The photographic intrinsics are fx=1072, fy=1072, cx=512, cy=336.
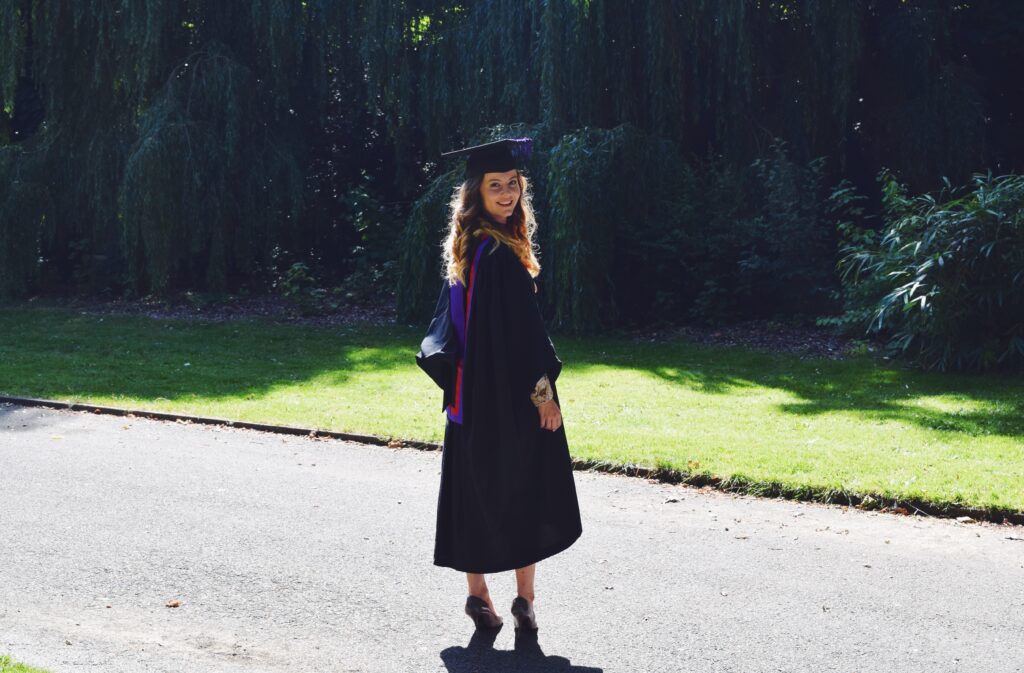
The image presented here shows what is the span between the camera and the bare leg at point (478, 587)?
455 cm

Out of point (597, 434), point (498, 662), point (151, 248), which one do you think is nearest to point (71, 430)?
point (597, 434)

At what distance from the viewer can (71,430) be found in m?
8.65

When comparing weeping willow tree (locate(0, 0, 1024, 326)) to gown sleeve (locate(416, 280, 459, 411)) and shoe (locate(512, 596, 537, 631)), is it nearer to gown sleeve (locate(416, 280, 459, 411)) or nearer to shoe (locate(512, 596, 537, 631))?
gown sleeve (locate(416, 280, 459, 411))

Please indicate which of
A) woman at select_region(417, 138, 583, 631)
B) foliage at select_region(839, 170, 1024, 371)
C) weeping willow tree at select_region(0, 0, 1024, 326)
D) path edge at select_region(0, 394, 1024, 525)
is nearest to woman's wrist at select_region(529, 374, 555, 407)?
woman at select_region(417, 138, 583, 631)

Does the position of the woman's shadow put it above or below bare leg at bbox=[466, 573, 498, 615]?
below

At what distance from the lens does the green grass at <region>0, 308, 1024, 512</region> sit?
6.97 metres

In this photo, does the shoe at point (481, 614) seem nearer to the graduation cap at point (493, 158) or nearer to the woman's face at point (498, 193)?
the woman's face at point (498, 193)

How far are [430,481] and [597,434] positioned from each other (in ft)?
5.04

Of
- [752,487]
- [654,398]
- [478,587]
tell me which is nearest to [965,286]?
[654,398]

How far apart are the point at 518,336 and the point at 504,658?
129 centimetres

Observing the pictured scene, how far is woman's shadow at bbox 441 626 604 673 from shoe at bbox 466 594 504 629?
0.19ft

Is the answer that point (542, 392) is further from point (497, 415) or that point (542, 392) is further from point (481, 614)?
point (481, 614)

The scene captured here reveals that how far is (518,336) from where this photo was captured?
434 cm

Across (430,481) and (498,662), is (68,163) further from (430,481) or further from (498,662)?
(498,662)
